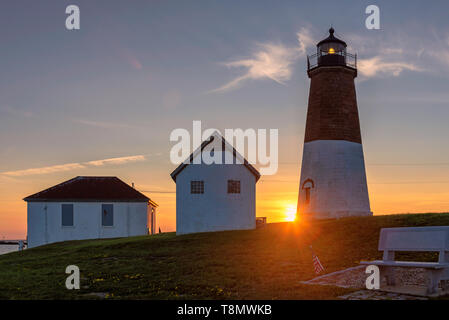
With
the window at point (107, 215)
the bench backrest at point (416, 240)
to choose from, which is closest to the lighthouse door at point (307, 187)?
the window at point (107, 215)

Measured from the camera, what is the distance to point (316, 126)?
3152 cm

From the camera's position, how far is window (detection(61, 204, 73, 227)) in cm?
3662

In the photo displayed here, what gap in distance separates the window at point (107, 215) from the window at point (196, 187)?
9610mm

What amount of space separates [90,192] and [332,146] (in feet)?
65.4

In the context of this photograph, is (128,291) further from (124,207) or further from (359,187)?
(124,207)

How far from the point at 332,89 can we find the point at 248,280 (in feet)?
73.1

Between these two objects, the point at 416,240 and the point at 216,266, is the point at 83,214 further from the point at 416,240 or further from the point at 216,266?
the point at 416,240

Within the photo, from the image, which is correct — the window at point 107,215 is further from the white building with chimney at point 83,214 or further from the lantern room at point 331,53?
the lantern room at point 331,53

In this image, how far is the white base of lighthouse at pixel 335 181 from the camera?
3029cm

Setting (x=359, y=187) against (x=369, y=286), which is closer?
(x=369, y=286)

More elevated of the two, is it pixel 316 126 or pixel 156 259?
pixel 316 126

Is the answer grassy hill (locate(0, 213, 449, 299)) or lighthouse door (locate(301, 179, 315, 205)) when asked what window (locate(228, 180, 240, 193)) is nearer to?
lighthouse door (locate(301, 179, 315, 205))

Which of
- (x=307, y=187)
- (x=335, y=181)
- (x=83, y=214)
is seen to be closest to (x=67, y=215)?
(x=83, y=214)

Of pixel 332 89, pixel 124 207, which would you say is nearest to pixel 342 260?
pixel 332 89
